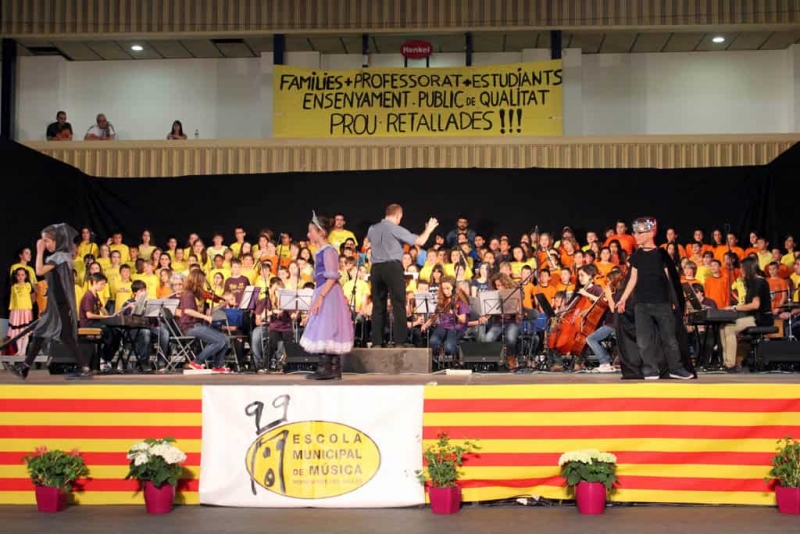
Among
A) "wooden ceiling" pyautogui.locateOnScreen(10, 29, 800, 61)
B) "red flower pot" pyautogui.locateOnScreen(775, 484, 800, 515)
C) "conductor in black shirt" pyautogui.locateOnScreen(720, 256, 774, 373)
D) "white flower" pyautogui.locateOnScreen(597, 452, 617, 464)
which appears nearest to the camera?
"red flower pot" pyautogui.locateOnScreen(775, 484, 800, 515)

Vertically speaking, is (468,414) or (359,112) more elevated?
(359,112)

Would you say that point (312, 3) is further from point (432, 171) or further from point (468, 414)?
point (468, 414)

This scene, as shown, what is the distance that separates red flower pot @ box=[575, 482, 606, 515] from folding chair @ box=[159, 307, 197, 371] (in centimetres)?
694

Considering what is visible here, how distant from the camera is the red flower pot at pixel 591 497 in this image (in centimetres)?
626

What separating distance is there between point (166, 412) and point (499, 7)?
12.9 m

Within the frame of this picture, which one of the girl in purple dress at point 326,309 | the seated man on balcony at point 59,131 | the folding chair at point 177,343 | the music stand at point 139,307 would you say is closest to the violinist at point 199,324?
the folding chair at point 177,343

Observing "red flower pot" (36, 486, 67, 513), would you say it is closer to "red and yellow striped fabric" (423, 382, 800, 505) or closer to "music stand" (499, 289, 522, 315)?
"red and yellow striped fabric" (423, 382, 800, 505)

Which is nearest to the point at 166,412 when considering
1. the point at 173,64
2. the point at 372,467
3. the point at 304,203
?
the point at 372,467

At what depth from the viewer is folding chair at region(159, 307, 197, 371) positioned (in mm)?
12047

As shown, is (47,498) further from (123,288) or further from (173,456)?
(123,288)

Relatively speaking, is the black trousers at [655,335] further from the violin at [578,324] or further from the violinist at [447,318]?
the violinist at [447,318]

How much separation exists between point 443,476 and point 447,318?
6239 millimetres

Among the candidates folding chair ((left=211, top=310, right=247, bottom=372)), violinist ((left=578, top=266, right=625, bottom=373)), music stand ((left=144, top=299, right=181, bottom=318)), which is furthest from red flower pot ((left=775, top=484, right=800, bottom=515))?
music stand ((left=144, top=299, right=181, bottom=318))

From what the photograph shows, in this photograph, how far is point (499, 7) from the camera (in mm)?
17562
